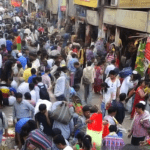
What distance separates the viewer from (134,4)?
11.9 m

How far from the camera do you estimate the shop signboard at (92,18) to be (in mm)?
16562

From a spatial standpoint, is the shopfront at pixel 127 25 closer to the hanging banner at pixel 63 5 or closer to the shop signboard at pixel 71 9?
the shop signboard at pixel 71 9

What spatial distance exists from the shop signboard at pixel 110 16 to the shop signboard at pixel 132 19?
1.83ft

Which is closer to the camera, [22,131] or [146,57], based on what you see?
[22,131]

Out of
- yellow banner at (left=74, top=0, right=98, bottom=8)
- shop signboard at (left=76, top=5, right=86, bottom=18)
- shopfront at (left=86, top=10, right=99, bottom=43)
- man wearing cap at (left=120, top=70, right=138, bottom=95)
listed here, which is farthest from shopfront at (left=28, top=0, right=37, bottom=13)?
man wearing cap at (left=120, top=70, right=138, bottom=95)

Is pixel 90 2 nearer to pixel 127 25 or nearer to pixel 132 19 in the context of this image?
pixel 127 25

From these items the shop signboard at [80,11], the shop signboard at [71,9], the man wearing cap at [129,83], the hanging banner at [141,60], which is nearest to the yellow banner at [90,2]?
the shop signboard at [80,11]

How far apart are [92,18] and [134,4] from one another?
5.41 metres

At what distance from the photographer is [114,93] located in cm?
700

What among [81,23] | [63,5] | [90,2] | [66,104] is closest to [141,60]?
[66,104]

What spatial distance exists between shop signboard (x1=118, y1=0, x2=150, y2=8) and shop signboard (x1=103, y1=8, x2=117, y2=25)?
851 mm

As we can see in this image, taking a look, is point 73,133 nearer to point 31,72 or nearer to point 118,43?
point 31,72

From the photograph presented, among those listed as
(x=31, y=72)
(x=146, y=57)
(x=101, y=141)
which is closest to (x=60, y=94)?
(x=31, y=72)

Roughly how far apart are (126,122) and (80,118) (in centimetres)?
280
